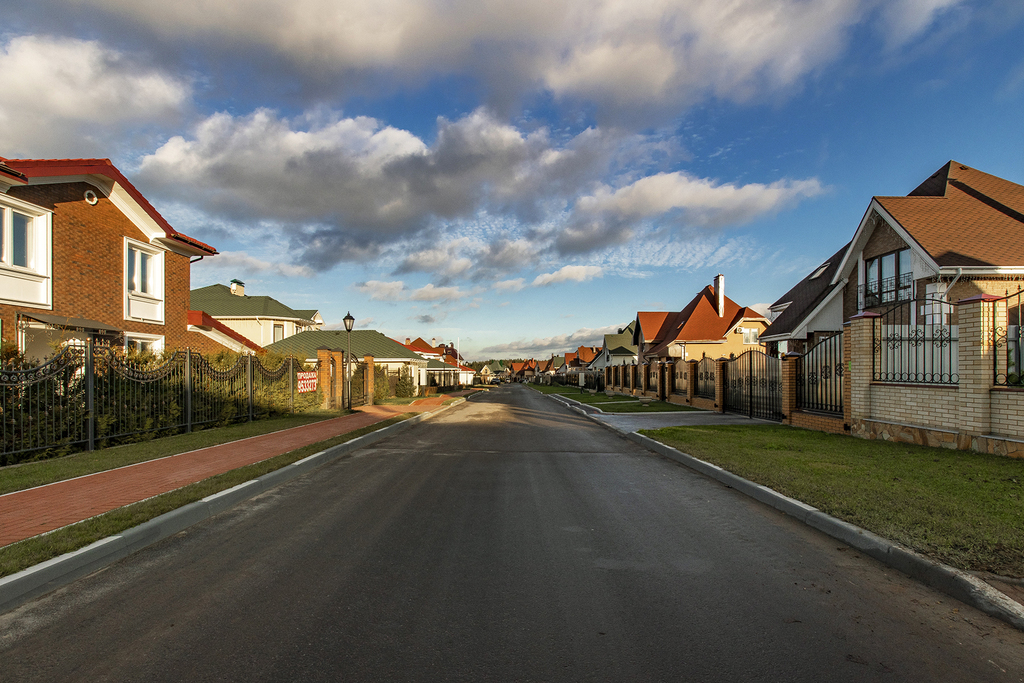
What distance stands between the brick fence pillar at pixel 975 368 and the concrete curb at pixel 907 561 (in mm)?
4713

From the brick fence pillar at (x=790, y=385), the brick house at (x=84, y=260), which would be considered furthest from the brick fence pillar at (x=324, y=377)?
the brick fence pillar at (x=790, y=385)

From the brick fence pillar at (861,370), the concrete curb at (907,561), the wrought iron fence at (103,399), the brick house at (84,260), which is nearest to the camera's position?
the concrete curb at (907,561)

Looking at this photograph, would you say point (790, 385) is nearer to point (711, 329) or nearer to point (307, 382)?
point (307, 382)

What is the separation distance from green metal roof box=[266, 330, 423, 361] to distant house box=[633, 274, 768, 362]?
67.5ft

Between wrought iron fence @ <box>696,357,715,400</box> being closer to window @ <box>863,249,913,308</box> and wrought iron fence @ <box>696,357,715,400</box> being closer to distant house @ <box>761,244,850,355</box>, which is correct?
distant house @ <box>761,244,850,355</box>

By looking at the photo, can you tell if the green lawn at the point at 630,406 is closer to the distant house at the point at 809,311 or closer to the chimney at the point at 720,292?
the distant house at the point at 809,311

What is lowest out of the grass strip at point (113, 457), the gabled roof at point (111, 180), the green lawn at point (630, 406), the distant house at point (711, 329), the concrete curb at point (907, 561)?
the green lawn at point (630, 406)

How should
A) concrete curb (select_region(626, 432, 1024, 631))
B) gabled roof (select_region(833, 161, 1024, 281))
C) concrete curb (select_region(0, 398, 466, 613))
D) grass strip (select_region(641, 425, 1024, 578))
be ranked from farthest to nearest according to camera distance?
gabled roof (select_region(833, 161, 1024, 281)) < grass strip (select_region(641, 425, 1024, 578)) < concrete curb (select_region(0, 398, 466, 613)) < concrete curb (select_region(626, 432, 1024, 631))

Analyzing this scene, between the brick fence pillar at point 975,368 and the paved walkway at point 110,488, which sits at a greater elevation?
the brick fence pillar at point 975,368

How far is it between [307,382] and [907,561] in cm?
1971

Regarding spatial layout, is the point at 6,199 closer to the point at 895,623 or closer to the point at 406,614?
the point at 406,614

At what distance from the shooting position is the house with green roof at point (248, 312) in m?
39.0

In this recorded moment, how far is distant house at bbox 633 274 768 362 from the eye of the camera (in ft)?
138

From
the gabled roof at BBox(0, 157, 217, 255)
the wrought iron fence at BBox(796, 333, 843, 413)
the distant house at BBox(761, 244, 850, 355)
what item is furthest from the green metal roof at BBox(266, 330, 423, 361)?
the wrought iron fence at BBox(796, 333, 843, 413)
